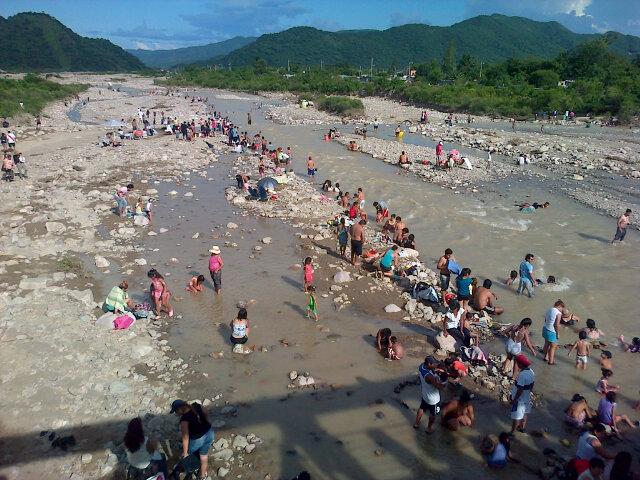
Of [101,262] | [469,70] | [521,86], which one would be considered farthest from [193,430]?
[469,70]

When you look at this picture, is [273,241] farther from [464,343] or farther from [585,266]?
[585,266]

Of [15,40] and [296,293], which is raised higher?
[15,40]

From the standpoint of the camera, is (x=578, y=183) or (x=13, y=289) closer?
(x=13, y=289)

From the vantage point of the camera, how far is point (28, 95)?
165 ft

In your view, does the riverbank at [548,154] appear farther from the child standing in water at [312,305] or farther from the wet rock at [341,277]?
the child standing in water at [312,305]

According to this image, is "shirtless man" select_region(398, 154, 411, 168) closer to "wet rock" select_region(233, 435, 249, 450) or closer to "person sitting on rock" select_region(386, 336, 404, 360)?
"person sitting on rock" select_region(386, 336, 404, 360)

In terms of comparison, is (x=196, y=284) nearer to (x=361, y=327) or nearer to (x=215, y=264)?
(x=215, y=264)

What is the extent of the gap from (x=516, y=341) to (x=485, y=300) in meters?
1.84

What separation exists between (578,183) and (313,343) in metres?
21.0

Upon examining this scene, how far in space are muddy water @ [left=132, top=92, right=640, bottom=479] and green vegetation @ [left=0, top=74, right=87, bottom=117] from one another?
2947cm

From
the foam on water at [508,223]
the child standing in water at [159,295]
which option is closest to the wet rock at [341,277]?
the child standing in water at [159,295]

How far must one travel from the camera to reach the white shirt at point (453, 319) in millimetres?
9823

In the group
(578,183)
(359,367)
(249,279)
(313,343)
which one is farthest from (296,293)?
(578,183)

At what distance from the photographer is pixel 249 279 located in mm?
12258
